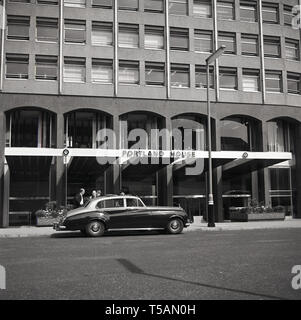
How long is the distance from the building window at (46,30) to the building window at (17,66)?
1.81 meters

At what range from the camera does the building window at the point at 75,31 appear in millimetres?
32344

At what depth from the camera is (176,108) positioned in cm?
3334

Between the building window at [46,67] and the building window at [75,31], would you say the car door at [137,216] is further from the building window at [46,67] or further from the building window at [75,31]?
the building window at [75,31]

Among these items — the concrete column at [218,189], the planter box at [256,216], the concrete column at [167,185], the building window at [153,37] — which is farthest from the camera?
the building window at [153,37]

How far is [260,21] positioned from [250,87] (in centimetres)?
526

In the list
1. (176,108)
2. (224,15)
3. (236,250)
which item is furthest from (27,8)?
(236,250)

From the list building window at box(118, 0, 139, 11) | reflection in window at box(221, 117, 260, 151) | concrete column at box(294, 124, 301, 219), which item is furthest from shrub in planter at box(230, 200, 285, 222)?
building window at box(118, 0, 139, 11)

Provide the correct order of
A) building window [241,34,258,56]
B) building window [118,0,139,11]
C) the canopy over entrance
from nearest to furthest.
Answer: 1. the canopy over entrance
2. building window [118,0,139,11]
3. building window [241,34,258,56]

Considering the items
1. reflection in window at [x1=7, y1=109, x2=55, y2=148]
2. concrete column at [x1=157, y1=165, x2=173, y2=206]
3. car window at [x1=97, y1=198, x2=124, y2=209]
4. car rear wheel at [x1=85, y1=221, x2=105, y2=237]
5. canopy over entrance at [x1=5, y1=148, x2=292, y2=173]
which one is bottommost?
car rear wheel at [x1=85, y1=221, x2=105, y2=237]

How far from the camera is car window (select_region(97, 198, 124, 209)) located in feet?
56.6

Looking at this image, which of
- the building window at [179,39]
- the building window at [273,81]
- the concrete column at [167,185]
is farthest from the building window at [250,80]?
the concrete column at [167,185]

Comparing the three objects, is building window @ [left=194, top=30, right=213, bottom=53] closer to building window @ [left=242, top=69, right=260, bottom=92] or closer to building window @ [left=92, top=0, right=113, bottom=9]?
building window @ [left=242, top=69, right=260, bottom=92]

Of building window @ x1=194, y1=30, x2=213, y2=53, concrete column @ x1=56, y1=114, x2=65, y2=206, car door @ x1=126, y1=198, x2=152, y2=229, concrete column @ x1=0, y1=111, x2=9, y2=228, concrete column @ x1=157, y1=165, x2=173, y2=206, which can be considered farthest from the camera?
building window @ x1=194, y1=30, x2=213, y2=53

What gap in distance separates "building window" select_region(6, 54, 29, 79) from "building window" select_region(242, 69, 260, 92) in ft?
52.7
